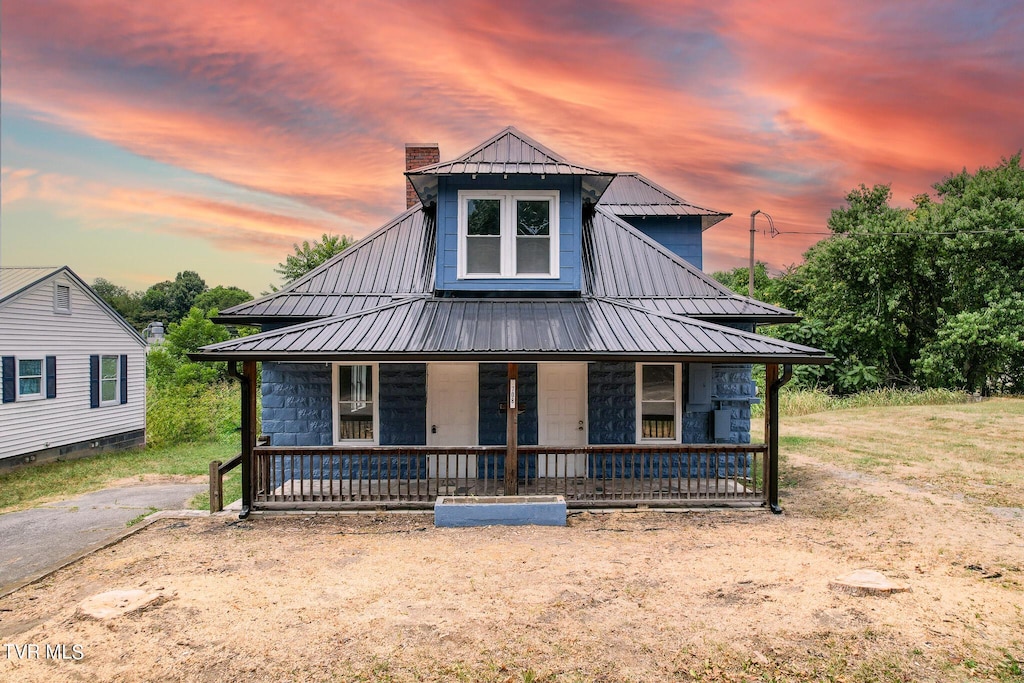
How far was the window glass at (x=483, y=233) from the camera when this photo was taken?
1059 centimetres

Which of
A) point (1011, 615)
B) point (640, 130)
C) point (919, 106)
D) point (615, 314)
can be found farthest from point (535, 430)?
point (919, 106)

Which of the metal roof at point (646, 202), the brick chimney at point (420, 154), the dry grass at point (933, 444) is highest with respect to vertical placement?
the brick chimney at point (420, 154)

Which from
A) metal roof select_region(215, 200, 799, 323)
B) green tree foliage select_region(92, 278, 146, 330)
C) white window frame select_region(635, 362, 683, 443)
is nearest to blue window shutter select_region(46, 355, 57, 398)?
metal roof select_region(215, 200, 799, 323)

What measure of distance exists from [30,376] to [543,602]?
15.6 m

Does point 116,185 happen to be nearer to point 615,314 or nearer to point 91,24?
point 91,24

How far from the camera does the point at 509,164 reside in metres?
10.3

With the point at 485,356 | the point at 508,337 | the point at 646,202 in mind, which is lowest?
the point at 485,356

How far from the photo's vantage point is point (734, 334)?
9.23 meters

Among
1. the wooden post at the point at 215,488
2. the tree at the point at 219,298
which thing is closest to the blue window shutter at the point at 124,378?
the wooden post at the point at 215,488

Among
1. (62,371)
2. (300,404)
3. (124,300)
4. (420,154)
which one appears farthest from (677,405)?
(124,300)

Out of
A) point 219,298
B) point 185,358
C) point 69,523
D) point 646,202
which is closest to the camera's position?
point 69,523

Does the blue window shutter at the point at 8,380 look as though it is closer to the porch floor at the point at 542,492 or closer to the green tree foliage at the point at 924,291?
the porch floor at the point at 542,492

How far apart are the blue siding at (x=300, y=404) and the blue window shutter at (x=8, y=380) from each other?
837 centimetres

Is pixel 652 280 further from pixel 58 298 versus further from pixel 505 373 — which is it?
pixel 58 298
